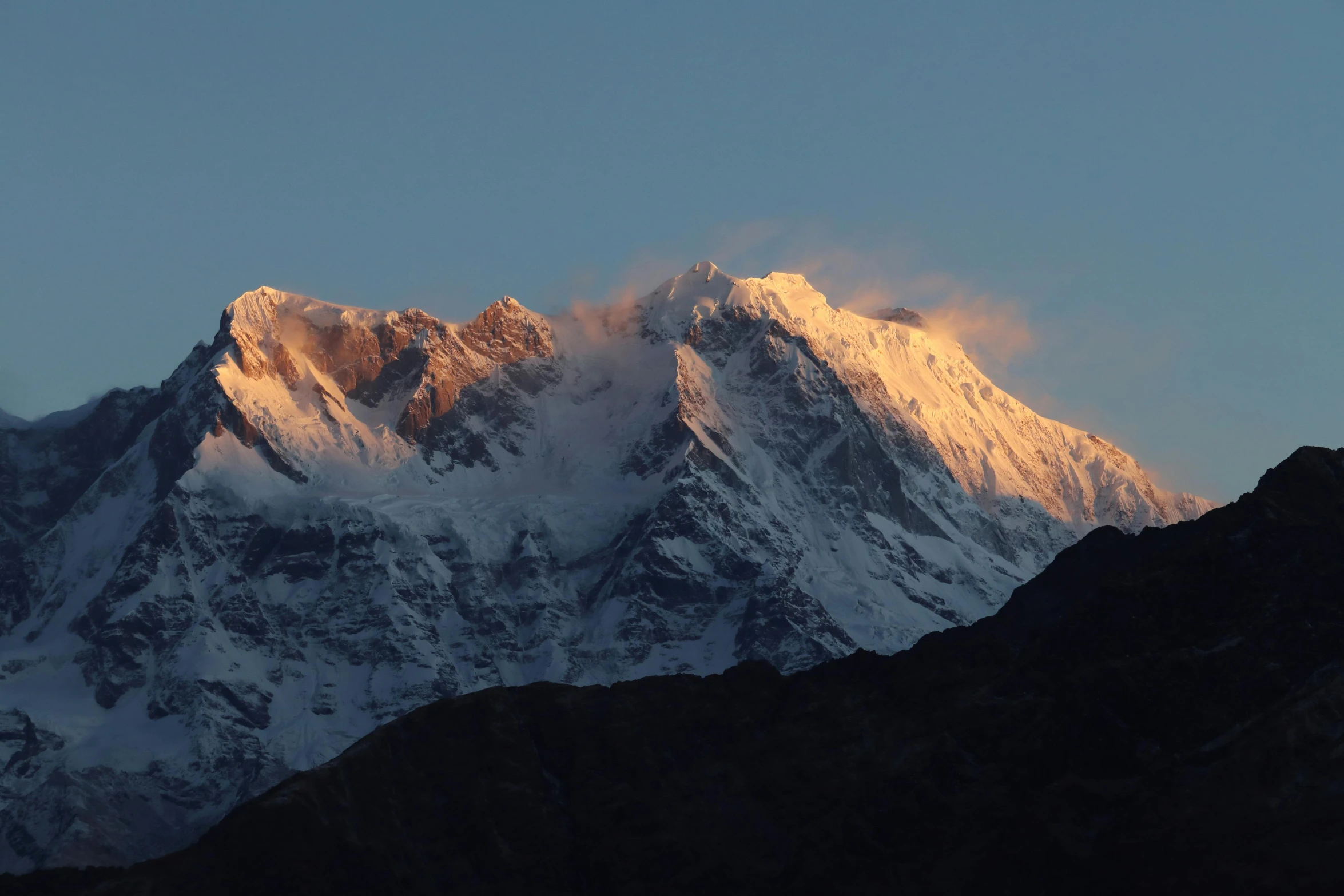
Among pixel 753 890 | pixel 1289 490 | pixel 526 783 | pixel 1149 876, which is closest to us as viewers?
pixel 1149 876

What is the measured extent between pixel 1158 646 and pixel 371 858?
56.3m

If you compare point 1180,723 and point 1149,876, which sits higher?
point 1180,723

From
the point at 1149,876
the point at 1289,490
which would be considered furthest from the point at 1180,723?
the point at 1289,490

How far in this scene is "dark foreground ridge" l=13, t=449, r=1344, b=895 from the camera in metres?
146

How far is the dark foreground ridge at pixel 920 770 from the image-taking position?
478 feet

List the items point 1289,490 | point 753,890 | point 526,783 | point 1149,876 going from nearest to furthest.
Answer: point 1149,876 → point 753,890 → point 526,783 → point 1289,490

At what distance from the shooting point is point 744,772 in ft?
545

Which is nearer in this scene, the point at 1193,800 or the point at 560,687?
the point at 1193,800

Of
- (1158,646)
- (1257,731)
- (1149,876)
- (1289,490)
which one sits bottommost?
(1149,876)

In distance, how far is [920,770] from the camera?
161 metres

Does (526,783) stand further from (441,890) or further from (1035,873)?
(1035,873)

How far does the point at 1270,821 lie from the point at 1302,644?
20.5 meters

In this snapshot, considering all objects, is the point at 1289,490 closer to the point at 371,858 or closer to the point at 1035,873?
the point at 1035,873

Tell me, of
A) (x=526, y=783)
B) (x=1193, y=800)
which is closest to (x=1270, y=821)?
(x=1193, y=800)
